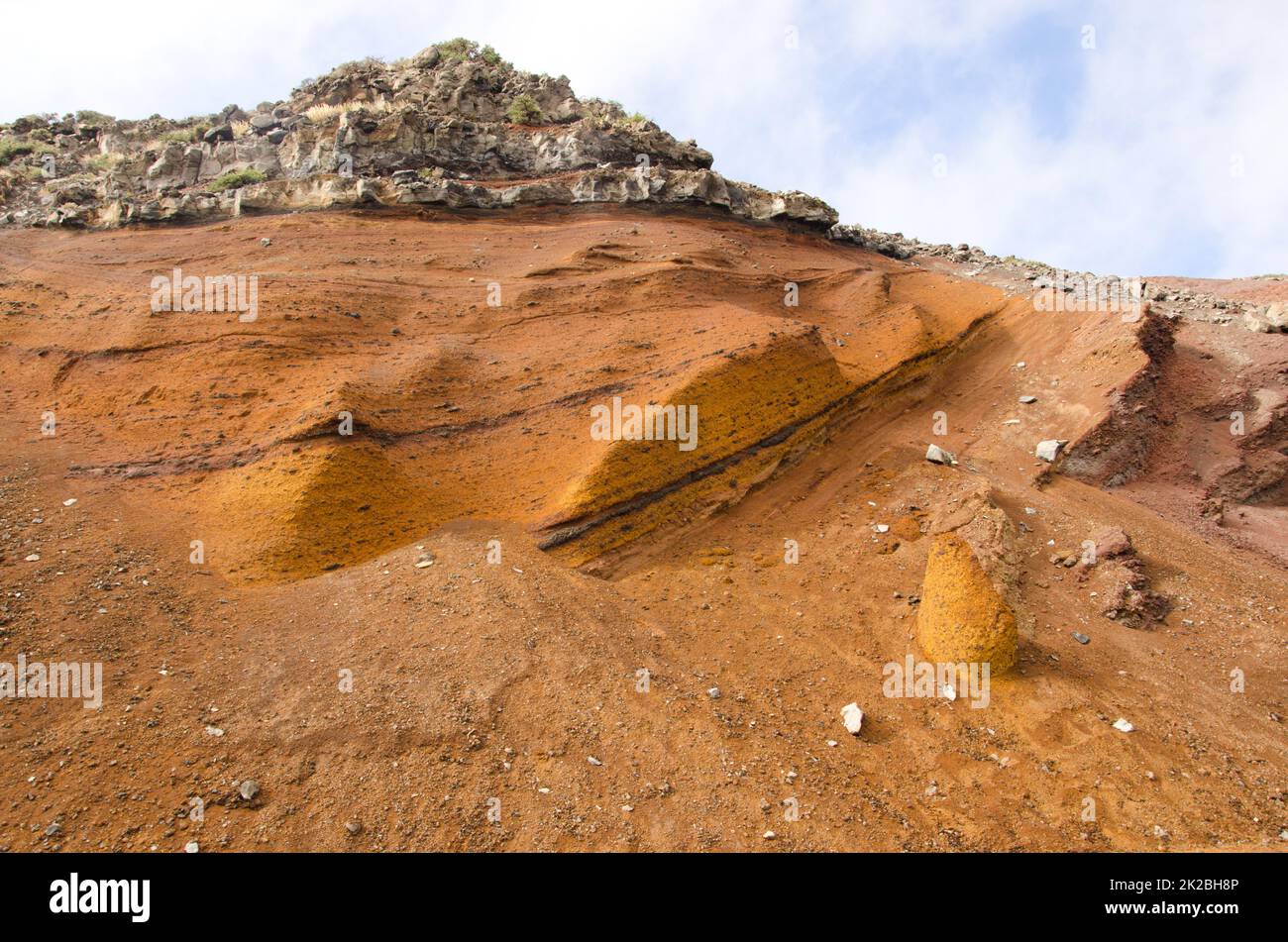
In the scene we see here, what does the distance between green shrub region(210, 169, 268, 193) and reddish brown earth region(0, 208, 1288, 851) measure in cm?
233

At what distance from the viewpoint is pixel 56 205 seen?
14.4 m

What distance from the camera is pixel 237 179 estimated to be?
14.6 m

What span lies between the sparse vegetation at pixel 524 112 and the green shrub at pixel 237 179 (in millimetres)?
5950

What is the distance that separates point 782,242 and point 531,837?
47.1 feet

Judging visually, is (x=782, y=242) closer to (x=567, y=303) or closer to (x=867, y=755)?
(x=567, y=303)

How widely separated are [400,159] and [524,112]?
12.8 ft

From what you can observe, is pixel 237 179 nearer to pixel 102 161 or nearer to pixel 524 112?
pixel 524 112

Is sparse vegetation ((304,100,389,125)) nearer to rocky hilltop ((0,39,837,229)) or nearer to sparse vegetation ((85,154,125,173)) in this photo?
rocky hilltop ((0,39,837,229))

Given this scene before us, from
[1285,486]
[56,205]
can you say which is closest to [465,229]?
[56,205]

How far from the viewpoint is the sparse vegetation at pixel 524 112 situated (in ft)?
53.7

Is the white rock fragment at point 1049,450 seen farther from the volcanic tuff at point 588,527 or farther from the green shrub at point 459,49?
the green shrub at point 459,49

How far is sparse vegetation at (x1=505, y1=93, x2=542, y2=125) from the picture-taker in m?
16.4
